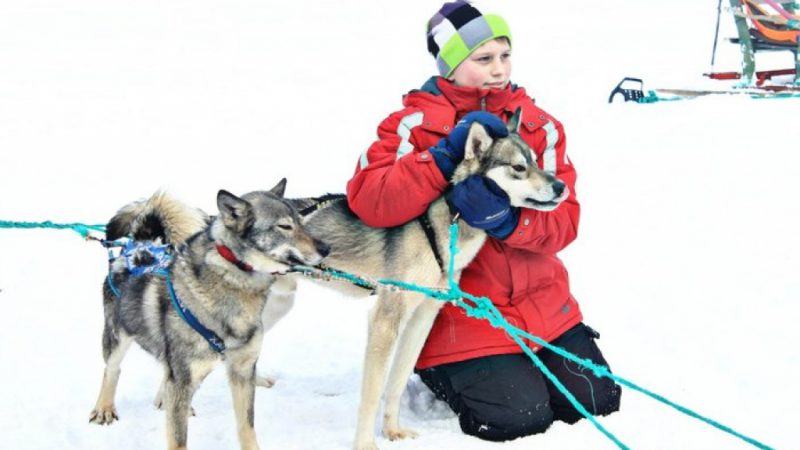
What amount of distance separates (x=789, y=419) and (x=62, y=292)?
10.6ft

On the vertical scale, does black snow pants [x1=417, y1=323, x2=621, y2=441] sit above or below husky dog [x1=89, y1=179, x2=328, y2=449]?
below

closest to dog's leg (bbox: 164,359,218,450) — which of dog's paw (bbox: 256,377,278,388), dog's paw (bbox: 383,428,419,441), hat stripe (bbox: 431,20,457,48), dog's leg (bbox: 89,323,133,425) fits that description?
dog's leg (bbox: 89,323,133,425)

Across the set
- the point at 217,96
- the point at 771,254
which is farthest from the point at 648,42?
the point at 771,254

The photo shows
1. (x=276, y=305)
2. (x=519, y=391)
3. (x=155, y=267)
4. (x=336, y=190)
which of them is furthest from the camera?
(x=336, y=190)

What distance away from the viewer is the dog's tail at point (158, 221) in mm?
2494

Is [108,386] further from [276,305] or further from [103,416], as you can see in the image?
[276,305]

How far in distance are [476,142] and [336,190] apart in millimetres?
3610

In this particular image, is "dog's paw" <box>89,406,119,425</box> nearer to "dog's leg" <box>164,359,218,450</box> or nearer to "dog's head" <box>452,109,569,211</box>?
"dog's leg" <box>164,359,218,450</box>

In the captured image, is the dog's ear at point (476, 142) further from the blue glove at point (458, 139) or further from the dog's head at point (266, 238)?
the dog's head at point (266, 238)

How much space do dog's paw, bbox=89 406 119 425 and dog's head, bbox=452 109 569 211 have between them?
56.3 inches

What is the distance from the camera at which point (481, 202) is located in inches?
85.1

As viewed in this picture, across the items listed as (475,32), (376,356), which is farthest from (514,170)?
(376,356)

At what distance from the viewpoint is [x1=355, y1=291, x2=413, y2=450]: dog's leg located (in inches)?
90.4

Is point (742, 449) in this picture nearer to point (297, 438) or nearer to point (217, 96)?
point (297, 438)
